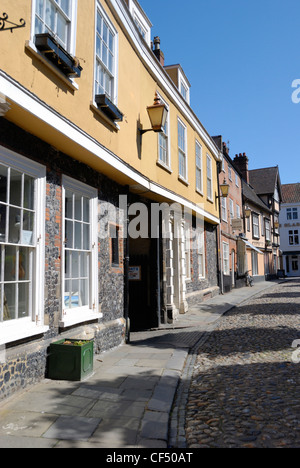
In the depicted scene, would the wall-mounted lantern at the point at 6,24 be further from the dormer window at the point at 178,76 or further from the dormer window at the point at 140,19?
the dormer window at the point at 178,76

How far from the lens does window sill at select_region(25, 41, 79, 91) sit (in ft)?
15.0

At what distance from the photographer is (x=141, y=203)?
9906 millimetres

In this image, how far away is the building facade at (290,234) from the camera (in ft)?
143

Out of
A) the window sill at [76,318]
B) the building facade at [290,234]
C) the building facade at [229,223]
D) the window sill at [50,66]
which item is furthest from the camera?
the building facade at [290,234]

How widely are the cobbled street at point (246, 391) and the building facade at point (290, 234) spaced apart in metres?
37.5

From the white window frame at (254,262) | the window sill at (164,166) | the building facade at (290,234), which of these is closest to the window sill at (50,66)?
the window sill at (164,166)

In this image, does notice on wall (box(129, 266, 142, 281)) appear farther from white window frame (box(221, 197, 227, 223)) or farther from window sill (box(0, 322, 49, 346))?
white window frame (box(221, 197, 227, 223))

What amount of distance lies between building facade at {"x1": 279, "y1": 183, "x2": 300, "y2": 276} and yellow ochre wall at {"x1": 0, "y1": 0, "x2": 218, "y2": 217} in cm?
3661

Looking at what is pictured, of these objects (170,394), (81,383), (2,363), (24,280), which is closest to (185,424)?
(170,394)

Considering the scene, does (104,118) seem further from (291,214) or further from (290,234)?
(291,214)

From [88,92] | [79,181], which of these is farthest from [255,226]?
[88,92]

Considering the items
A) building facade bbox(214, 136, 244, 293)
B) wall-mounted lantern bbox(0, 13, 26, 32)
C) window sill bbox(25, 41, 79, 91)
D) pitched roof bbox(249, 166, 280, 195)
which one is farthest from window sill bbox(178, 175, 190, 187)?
pitched roof bbox(249, 166, 280, 195)

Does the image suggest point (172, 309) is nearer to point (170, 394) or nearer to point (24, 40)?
point (170, 394)
